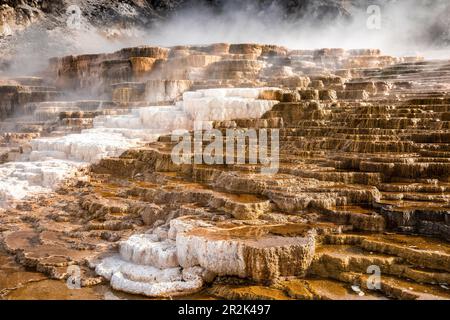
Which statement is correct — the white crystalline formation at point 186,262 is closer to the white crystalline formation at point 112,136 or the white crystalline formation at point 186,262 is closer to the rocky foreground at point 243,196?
the rocky foreground at point 243,196

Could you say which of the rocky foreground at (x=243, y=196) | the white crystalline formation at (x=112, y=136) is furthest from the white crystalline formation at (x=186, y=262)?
the white crystalline formation at (x=112, y=136)

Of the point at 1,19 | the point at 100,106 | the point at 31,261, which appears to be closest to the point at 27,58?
the point at 1,19

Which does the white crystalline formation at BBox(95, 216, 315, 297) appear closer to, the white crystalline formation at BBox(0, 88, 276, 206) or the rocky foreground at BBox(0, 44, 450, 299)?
the rocky foreground at BBox(0, 44, 450, 299)

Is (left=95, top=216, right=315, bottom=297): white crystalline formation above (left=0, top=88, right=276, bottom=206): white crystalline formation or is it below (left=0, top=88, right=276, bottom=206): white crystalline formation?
below

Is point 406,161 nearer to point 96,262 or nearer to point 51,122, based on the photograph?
point 96,262

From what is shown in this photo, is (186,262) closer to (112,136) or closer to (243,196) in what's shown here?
(243,196)

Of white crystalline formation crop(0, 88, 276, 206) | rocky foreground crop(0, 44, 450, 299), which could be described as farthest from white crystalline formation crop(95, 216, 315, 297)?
white crystalline formation crop(0, 88, 276, 206)
